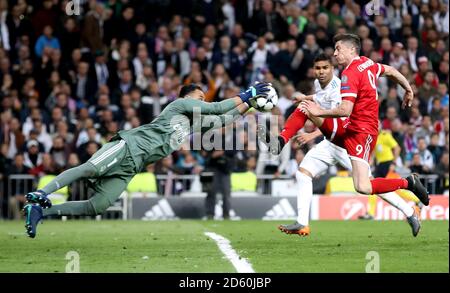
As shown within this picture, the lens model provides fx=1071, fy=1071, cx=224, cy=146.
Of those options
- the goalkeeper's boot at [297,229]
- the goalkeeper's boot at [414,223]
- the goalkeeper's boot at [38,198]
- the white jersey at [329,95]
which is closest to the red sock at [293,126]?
the white jersey at [329,95]

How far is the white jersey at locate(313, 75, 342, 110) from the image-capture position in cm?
1447

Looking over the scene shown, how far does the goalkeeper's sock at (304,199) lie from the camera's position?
47.2ft

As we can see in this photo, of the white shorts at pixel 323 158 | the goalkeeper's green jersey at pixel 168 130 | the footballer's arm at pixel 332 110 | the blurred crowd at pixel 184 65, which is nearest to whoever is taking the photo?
the goalkeeper's green jersey at pixel 168 130

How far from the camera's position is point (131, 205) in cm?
2328

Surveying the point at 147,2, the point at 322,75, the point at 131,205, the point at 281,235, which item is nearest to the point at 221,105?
the point at 322,75

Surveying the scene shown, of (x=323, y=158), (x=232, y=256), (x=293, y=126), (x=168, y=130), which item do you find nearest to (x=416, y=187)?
(x=323, y=158)

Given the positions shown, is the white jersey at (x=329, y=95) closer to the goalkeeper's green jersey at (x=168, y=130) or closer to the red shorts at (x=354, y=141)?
the red shorts at (x=354, y=141)

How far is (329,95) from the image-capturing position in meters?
14.5

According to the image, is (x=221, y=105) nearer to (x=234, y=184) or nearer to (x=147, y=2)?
(x=234, y=184)

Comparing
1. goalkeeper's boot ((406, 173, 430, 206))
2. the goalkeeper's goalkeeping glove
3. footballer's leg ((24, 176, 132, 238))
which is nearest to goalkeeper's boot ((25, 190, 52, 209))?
footballer's leg ((24, 176, 132, 238))

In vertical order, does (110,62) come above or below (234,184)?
above

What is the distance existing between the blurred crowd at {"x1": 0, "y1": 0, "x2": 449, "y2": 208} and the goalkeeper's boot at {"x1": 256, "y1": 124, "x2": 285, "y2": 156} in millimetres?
8597
